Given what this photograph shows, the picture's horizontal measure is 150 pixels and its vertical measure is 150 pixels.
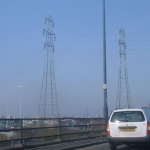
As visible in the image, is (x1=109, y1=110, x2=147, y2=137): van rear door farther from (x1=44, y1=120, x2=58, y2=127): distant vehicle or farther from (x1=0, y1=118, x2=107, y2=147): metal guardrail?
(x1=44, y1=120, x2=58, y2=127): distant vehicle

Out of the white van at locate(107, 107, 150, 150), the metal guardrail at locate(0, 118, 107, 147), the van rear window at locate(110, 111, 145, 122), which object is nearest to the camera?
the metal guardrail at locate(0, 118, 107, 147)

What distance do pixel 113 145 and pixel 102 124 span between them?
25.0 ft

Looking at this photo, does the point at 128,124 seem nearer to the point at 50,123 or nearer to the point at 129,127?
the point at 129,127

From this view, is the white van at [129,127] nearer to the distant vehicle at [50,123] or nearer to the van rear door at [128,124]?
the van rear door at [128,124]

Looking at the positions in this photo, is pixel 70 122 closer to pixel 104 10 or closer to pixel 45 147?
pixel 45 147

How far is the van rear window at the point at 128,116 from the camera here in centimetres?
1694

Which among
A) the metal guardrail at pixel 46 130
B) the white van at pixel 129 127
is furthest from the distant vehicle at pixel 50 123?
the white van at pixel 129 127

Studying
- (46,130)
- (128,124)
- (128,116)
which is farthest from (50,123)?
(128,124)

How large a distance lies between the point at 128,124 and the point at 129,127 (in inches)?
4.9

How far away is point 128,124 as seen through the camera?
55.2 feet

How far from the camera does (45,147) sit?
1762 cm

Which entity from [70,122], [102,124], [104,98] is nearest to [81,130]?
[70,122]

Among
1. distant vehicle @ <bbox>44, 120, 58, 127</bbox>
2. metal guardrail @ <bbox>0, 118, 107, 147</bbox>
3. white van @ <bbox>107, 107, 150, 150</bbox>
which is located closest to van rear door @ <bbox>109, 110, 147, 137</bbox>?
white van @ <bbox>107, 107, 150, 150</bbox>

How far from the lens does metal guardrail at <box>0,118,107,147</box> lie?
1610 cm
